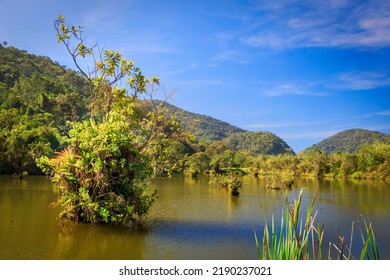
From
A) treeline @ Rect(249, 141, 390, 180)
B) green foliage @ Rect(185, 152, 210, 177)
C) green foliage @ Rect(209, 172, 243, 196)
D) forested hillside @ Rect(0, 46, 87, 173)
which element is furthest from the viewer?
green foliage @ Rect(185, 152, 210, 177)

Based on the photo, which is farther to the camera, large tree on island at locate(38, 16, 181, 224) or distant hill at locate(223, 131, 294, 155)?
distant hill at locate(223, 131, 294, 155)

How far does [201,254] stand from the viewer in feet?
31.7

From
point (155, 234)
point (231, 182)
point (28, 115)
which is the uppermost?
point (28, 115)

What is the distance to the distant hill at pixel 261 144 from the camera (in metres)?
124

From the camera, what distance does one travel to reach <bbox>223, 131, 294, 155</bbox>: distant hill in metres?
124

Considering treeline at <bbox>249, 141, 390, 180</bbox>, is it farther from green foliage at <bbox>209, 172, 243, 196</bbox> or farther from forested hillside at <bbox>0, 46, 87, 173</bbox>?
forested hillside at <bbox>0, 46, 87, 173</bbox>

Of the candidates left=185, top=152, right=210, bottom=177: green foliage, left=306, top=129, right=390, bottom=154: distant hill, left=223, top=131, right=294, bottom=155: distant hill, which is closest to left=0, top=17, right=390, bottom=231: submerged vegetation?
left=185, top=152, right=210, bottom=177: green foliage

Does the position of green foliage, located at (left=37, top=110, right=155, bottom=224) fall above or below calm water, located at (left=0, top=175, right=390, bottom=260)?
above

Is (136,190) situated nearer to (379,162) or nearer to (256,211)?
(256,211)

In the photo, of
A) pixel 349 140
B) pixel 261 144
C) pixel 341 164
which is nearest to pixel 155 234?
pixel 341 164

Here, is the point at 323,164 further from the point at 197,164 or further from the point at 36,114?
the point at 36,114

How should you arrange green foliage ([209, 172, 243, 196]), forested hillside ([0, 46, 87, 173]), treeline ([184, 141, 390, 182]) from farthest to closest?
treeline ([184, 141, 390, 182]), forested hillside ([0, 46, 87, 173]), green foliage ([209, 172, 243, 196])

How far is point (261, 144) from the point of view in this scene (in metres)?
126
